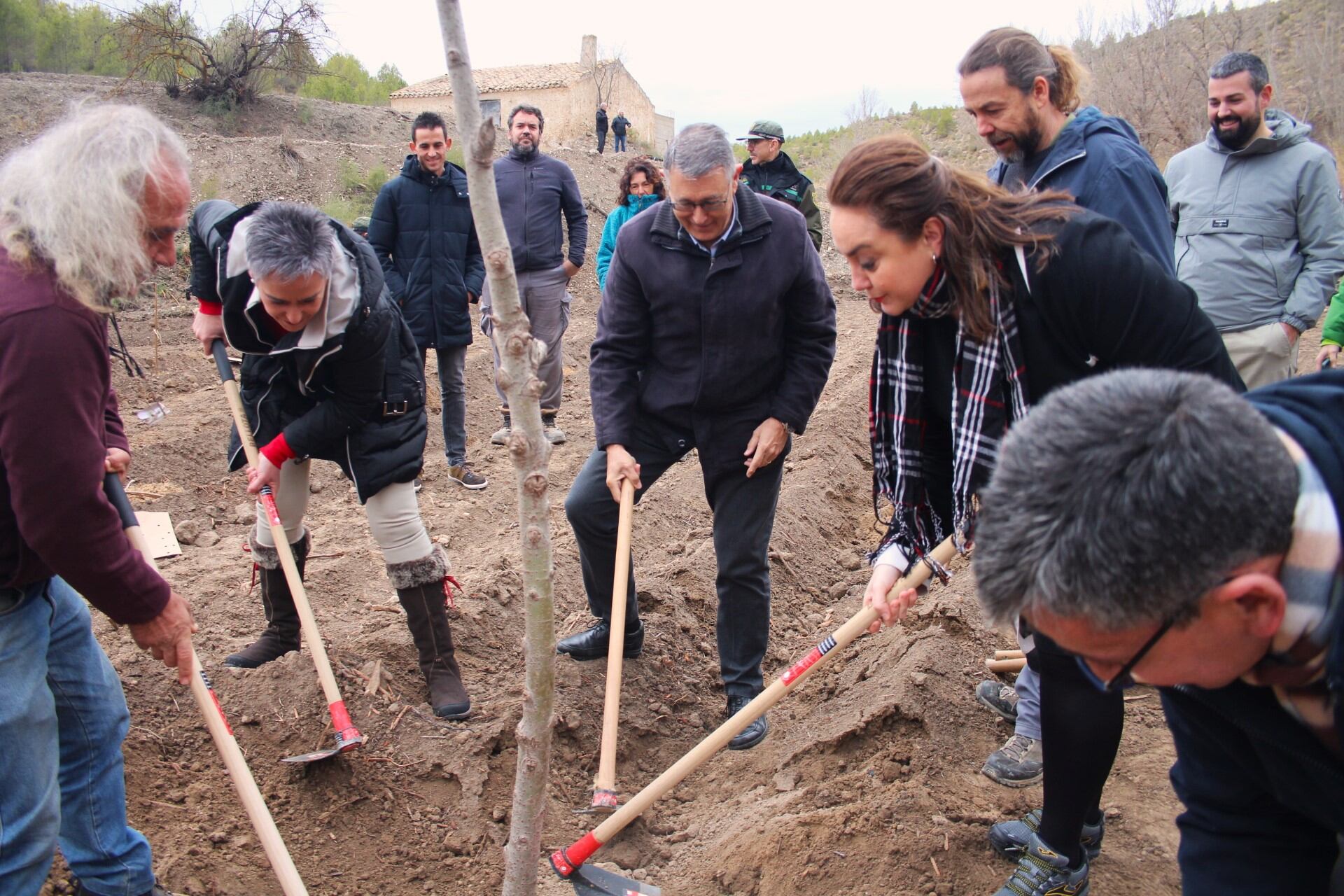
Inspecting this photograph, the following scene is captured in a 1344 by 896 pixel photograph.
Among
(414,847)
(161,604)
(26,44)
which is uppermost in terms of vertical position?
(26,44)

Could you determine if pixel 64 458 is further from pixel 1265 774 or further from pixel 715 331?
pixel 1265 774

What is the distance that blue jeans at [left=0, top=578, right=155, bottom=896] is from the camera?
200 cm

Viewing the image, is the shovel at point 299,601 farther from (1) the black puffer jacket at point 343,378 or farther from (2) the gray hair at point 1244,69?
(2) the gray hair at point 1244,69

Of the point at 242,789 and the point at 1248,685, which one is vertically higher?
the point at 1248,685

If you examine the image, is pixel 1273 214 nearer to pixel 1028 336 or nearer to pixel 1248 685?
pixel 1028 336

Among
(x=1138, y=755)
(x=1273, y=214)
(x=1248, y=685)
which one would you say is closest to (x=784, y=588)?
(x=1138, y=755)

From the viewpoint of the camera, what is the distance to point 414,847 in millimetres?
3051

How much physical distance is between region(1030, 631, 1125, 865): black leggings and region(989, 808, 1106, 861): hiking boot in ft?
0.79

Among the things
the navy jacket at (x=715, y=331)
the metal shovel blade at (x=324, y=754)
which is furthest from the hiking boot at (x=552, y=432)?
the metal shovel blade at (x=324, y=754)

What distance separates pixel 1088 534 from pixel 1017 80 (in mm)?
2131

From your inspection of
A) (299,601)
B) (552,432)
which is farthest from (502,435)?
(299,601)

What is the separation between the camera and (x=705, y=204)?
308 cm

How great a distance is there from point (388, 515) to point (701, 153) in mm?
1654

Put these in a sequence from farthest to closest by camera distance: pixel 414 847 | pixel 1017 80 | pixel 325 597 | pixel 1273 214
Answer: pixel 325 597, pixel 1273 214, pixel 414 847, pixel 1017 80
